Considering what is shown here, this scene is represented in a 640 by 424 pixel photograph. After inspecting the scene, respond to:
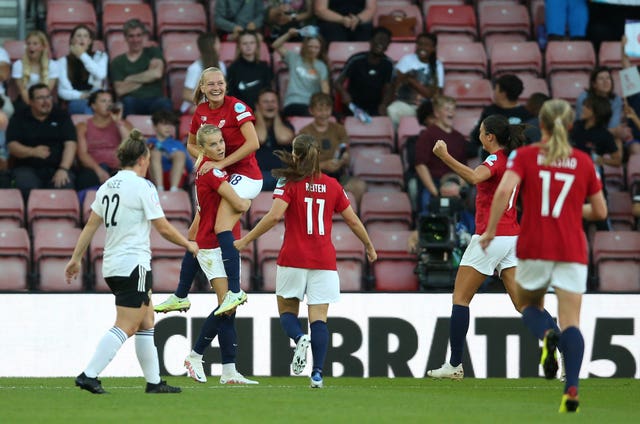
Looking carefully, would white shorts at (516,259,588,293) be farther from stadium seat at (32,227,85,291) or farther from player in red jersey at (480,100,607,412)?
stadium seat at (32,227,85,291)

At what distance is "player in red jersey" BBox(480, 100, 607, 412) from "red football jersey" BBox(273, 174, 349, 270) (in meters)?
2.17

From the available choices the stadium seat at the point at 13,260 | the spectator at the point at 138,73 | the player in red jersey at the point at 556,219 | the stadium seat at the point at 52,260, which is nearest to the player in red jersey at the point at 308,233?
the player in red jersey at the point at 556,219

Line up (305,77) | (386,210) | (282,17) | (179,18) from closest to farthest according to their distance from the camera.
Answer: (386,210) → (305,77) → (282,17) → (179,18)

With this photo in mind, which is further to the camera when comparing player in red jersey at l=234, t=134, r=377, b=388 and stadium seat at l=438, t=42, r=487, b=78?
stadium seat at l=438, t=42, r=487, b=78

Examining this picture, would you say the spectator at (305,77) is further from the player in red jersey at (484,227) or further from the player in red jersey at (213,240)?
the player in red jersey at (484,227)

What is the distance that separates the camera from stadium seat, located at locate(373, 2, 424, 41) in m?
18.9

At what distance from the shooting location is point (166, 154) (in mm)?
16234

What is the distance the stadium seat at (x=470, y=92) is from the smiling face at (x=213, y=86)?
22.5 ft

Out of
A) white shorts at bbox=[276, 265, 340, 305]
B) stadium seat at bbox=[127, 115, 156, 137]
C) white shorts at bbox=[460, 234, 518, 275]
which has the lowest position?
white shorts at bbox=[276, 265, 340, 305]

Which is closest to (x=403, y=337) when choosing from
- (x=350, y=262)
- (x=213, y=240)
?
(x=350, y=262)

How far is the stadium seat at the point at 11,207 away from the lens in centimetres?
1559

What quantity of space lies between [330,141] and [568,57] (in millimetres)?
3868

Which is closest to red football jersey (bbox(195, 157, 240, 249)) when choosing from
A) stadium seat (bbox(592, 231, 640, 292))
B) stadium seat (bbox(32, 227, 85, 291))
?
Result: stadium seat (bbox(32, 227, 85, 291))

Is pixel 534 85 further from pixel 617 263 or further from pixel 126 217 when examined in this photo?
pixel 126 217
